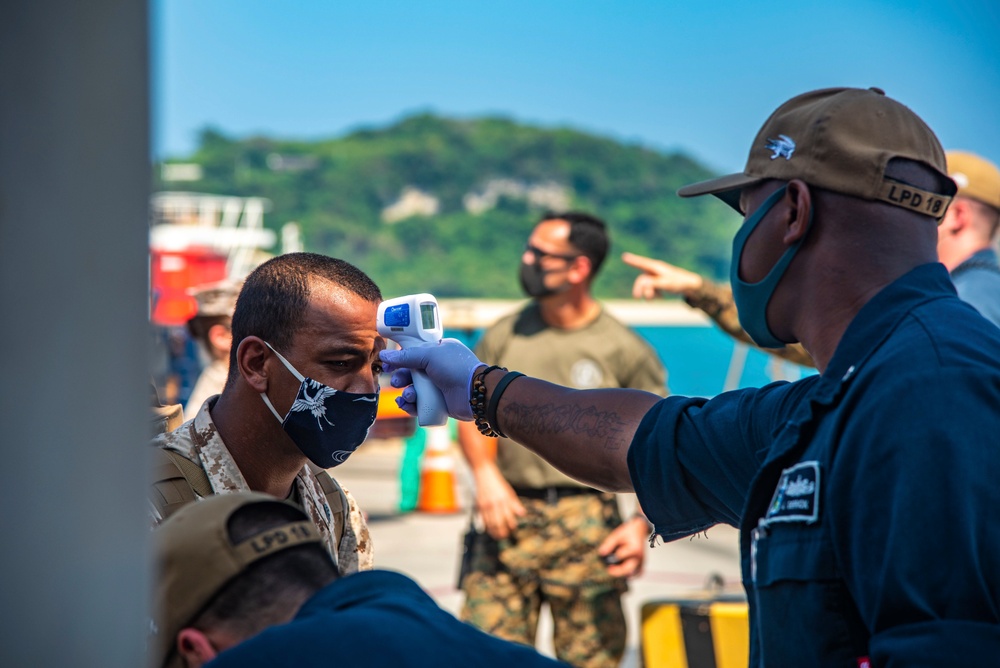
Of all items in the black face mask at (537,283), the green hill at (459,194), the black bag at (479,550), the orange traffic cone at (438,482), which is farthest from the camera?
the green hill at (459,194)

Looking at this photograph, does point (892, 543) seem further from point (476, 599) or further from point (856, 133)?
point (476, 599)

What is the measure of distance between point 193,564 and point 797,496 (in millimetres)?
1065

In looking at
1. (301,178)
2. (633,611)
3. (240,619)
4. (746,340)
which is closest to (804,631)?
(240,619)

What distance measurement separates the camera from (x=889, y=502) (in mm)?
1682

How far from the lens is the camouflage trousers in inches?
216

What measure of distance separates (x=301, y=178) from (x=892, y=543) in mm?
97510

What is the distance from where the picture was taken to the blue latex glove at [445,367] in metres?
2.80

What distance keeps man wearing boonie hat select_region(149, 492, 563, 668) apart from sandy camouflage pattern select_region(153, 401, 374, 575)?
894mm

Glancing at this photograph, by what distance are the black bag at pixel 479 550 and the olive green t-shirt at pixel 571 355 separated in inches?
13.4

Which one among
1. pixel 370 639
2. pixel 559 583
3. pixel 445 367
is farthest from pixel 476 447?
pixel 370 639

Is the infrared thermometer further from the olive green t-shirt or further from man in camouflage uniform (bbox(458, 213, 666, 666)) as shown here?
the olive green t-shirt

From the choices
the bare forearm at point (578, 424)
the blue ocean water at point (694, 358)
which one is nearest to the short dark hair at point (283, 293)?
the bare forearm at point (578, 424)

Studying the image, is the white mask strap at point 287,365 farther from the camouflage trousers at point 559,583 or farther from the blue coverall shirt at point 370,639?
the camouflage trousers at point 559,583

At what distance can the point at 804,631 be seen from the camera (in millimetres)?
1810
